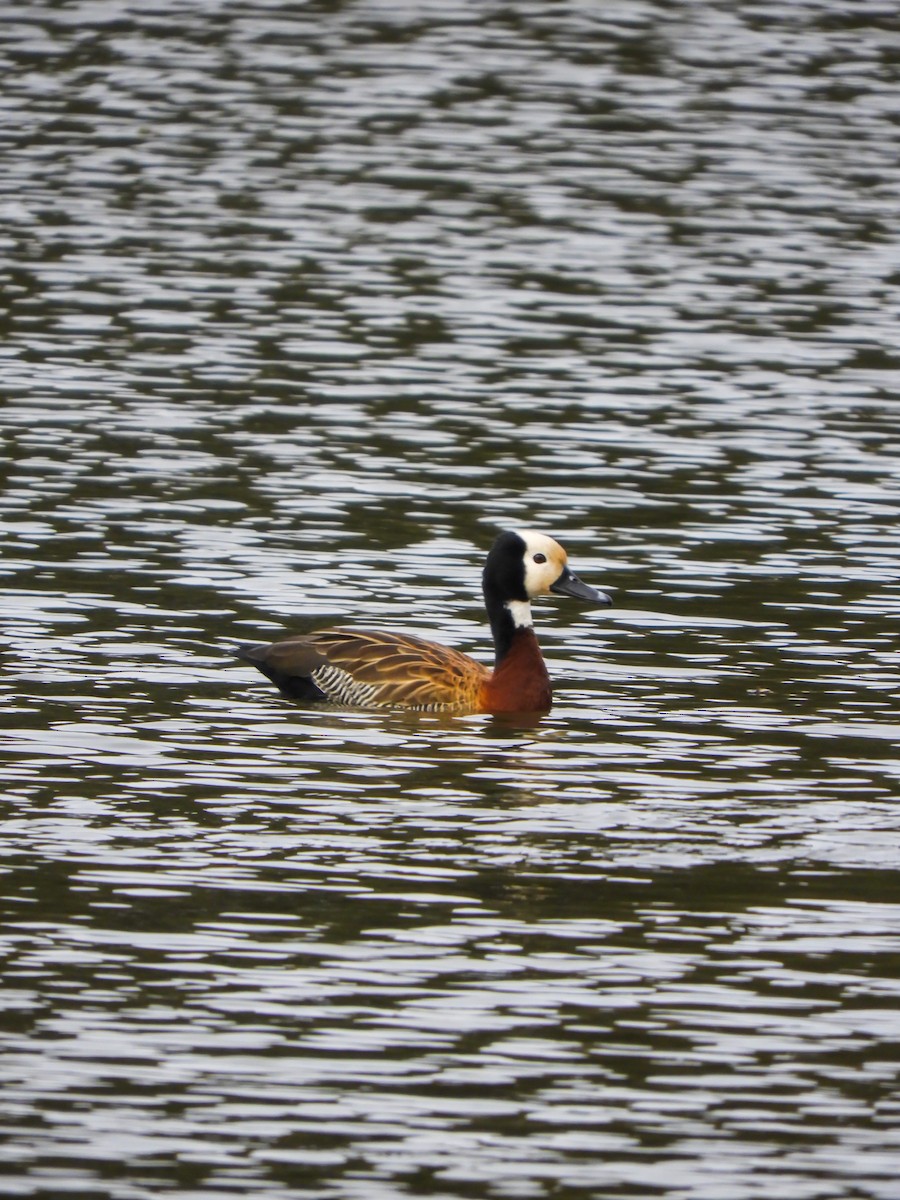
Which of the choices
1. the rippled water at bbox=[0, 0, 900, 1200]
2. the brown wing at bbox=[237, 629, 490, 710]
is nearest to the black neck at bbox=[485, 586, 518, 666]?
the brown wing at bbox=[237, 629, 490, 710]

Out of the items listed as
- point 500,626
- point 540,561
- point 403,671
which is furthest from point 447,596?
point 403,671

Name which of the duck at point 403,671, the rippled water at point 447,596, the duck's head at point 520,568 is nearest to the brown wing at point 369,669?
the duck at point 403,671

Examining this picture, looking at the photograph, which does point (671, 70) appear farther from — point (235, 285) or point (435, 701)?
point (435, 701)

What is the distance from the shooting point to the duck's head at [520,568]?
50.2ft

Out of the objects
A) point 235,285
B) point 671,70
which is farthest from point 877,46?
point 235,285

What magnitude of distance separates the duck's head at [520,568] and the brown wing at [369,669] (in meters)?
0.63

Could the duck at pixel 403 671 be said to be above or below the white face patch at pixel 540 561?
below

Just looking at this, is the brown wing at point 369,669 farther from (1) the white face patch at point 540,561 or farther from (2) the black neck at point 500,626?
(1) the white face patch at point 540,561

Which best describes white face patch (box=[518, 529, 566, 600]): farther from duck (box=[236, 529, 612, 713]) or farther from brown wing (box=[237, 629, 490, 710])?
brown wing (box=[237, 629, 490, 710])

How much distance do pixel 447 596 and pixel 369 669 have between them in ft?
9.11

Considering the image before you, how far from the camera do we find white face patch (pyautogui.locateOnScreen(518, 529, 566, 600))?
15.3 m

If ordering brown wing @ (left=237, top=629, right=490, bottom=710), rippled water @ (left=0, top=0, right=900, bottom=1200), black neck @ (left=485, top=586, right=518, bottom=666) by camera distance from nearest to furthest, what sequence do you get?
rippled water @ (left=0, top=0, right=900, bottom=1200) < brown wing @ (left=237, top=629, right=490, bottom=710) < black neck @ (left=485, top=586, right=518, bottom=666)

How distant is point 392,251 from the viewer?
28.4 m

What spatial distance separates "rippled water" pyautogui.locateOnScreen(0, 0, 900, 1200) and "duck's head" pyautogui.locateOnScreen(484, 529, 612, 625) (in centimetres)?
82
